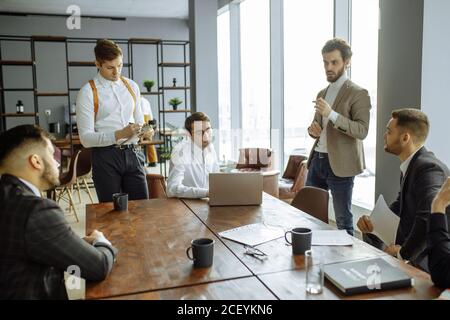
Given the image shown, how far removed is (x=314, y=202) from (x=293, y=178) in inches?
90.2

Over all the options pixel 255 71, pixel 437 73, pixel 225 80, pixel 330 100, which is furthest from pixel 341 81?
pixel 225 80

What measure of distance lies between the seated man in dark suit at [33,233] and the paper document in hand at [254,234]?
0.60m

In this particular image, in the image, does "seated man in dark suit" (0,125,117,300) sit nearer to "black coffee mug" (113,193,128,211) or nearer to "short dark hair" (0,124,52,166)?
"short dark hair" (0,124,52,166)

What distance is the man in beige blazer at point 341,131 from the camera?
2830mm

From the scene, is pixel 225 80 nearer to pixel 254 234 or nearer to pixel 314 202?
pixel 314 202

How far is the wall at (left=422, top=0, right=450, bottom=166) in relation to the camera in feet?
8.00

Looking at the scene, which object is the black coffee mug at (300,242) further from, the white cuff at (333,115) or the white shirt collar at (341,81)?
the white shirt collar at (341,81)

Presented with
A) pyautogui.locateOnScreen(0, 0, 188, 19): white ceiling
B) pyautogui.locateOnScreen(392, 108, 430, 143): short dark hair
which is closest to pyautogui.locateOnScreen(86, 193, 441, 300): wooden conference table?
pyautogui.locateOnScreen(392, 108, 430, 143): short dark hair

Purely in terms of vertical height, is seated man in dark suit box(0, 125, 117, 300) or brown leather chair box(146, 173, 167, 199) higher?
seated man in dark suit box(0, 125, 117, 300)

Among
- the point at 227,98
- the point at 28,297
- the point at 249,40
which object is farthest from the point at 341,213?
the point at 227,98

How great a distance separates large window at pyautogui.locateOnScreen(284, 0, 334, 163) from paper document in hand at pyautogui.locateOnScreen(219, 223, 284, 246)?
10.7 ft

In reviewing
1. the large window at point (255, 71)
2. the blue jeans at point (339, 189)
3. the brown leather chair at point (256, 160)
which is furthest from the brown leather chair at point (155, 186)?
the large window at point (255, 71)

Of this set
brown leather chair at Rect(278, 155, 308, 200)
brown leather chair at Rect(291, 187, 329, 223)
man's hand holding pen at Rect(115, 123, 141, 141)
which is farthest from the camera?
brown leather chair at Rect(278, 155, 308, 200)
